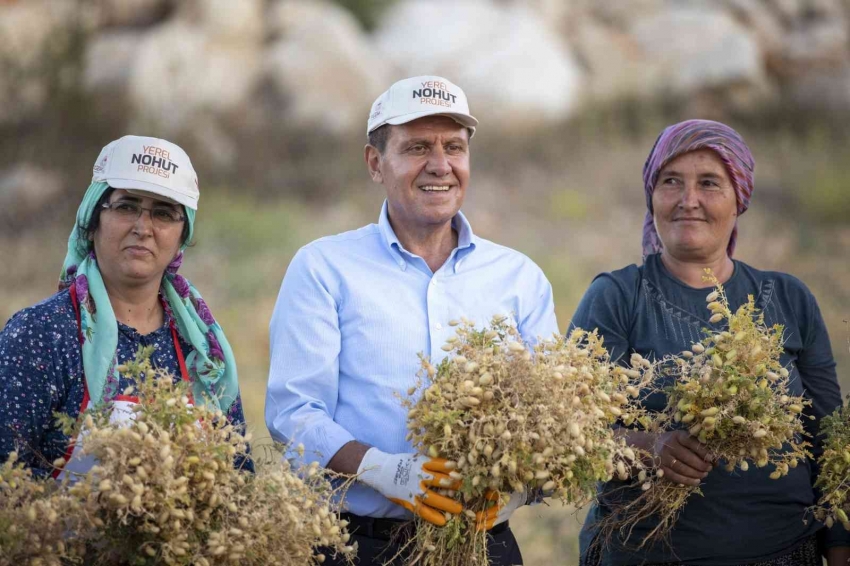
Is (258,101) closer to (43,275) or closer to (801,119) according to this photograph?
(43,275)

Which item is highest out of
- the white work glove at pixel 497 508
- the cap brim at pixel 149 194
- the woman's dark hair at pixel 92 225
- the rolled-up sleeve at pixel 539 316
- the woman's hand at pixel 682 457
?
the cap brim at pixel 149 194

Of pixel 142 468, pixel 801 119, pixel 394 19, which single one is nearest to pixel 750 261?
pixel 801 119

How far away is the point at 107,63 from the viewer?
1135 cm

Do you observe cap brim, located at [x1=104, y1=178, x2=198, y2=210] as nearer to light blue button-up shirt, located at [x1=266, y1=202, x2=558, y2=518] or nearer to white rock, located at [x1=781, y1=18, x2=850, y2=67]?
light blue button-up shirt, located at [x1=266, y1=202, x2=558, y2=518]

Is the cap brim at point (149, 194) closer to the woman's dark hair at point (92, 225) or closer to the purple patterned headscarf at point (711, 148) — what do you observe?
the woman's dark hair at point (92, 225)

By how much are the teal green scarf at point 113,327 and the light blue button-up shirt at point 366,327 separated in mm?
176

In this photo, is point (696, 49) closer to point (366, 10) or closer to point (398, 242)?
point (366, 10)

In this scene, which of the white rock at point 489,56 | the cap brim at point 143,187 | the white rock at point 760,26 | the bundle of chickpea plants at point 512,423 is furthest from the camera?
the white rock at point 760,26

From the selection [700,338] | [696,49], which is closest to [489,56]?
[696,49]

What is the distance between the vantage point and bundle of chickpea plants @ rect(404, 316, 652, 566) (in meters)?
2.48

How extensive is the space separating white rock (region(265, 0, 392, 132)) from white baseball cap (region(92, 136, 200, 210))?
30.6 feet

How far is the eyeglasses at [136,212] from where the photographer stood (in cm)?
287

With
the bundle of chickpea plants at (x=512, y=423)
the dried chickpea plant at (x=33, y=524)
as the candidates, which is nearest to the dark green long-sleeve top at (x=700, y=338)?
the bundle of chickpea plants at (x=512, y=423)

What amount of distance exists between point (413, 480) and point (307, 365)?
53 cm
